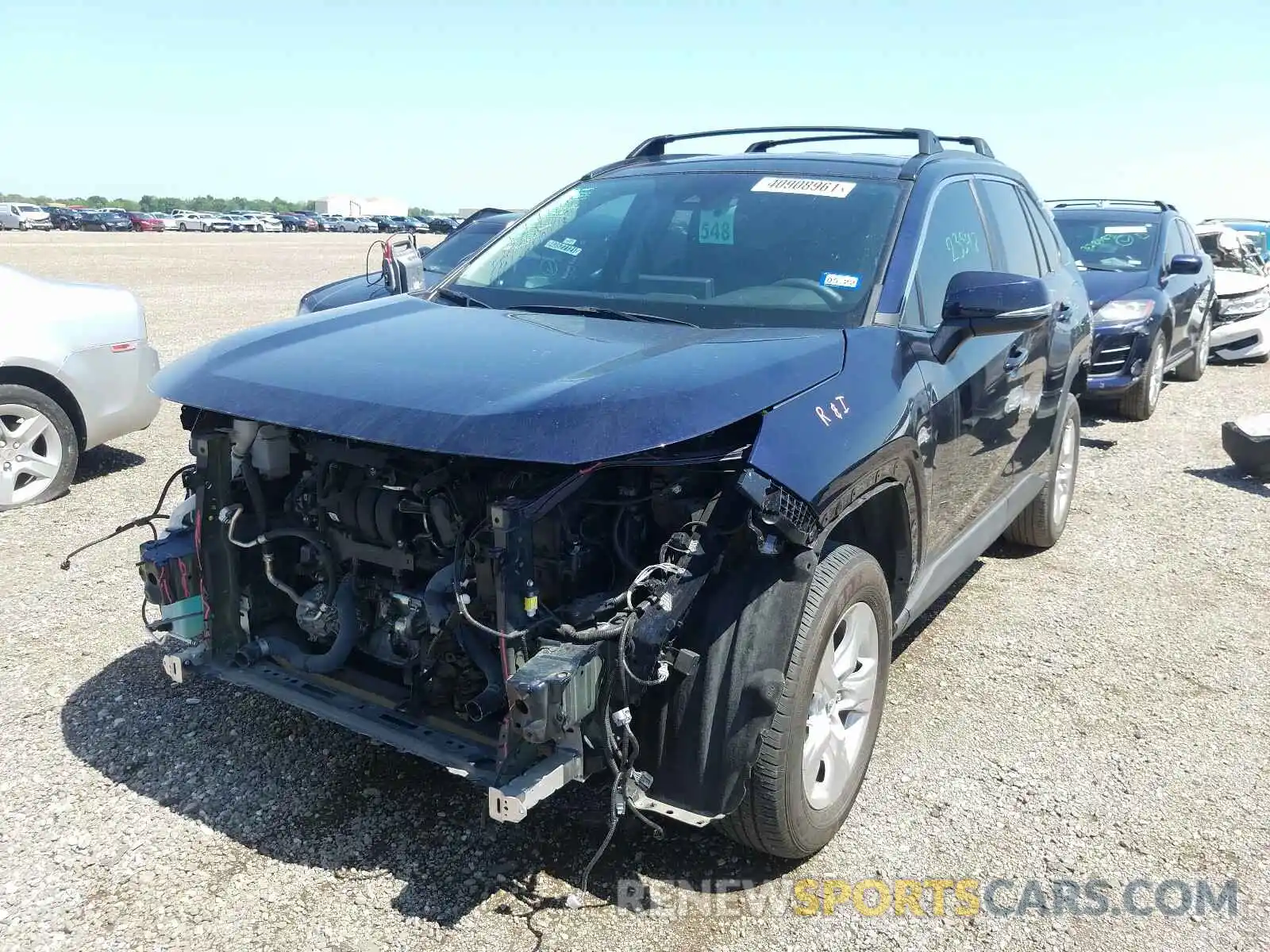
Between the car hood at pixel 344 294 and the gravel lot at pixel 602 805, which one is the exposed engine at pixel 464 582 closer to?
the gravel lot at pixel 602 805

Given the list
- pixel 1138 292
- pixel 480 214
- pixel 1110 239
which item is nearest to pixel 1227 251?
pixel 1110 239

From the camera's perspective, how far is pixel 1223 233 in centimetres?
1496

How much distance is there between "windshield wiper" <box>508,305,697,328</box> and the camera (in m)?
3.41

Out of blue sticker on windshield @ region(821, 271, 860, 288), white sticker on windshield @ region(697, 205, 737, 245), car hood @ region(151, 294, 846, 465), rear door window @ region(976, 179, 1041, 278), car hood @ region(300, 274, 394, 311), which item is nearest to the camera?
car hood @ region(151, 294, 846, 465)

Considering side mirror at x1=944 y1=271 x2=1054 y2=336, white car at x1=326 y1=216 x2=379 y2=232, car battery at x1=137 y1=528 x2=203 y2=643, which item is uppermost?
side mirror at x1=944 y1=271 x2=1054 y2=336

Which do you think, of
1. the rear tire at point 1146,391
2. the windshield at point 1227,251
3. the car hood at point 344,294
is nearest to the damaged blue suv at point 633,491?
the car hood at point 344,294

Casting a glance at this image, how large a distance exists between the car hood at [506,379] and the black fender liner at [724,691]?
426 millimetres

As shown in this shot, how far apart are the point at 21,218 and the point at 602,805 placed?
6545 centimetres

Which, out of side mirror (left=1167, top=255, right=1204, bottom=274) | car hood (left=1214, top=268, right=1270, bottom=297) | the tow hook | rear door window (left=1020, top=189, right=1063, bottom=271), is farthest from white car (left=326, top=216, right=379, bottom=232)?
the tow hook

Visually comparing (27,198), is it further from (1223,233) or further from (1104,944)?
(1104,944)

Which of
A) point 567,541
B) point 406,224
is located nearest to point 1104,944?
point 567,541

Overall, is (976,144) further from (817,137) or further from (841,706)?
(841,706)

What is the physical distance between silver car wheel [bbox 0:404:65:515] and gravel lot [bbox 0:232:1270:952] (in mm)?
906

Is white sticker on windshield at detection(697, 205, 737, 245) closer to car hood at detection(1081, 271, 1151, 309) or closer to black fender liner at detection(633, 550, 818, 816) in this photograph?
black fender liner at detection(633, 550, 818, 816)
